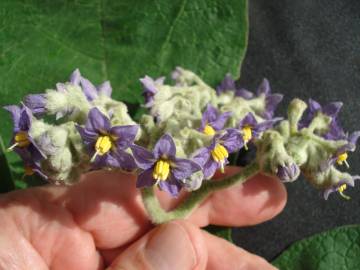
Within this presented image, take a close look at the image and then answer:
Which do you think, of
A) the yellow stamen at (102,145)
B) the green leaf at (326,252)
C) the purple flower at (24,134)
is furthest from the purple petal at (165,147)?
the green leaf at (326,252)

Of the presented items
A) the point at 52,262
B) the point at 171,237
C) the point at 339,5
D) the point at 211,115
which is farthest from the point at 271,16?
the point at 52,262

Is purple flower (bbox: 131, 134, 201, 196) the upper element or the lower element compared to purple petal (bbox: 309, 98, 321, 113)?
upper

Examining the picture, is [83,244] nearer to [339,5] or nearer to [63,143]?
[63,143]

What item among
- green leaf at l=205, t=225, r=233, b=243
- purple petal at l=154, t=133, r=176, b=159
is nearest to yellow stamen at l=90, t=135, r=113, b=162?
purple petal at l=154, t=133, r=176, b=159

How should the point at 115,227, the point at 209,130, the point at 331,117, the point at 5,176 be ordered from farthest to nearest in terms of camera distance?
the point at 5,176 < the point at 115,227 < the point at 331,117 < the point at 209,130

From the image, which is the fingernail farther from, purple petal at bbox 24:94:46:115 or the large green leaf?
the large green leaf

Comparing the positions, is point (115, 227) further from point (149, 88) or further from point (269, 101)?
point (269, 101)

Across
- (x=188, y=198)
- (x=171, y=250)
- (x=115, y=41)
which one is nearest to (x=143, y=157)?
(x=171, y=250)
